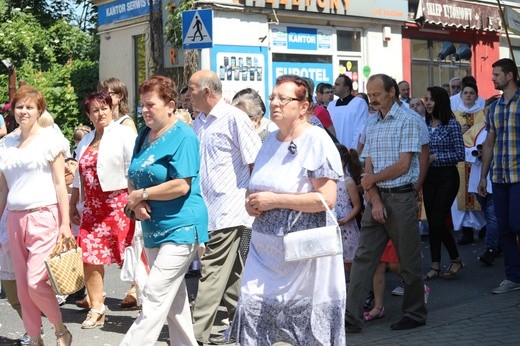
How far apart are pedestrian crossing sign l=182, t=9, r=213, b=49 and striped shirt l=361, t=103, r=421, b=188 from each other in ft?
18.9

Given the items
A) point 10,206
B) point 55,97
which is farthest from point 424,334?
point 55,97

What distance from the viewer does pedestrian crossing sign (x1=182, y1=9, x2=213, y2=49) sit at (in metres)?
12.5

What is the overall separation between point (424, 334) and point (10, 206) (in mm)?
3353

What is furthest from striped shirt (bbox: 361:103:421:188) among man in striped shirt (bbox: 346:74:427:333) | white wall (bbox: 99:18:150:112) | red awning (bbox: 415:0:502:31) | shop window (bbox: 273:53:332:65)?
red awning (bbox: 415:0:502:31)

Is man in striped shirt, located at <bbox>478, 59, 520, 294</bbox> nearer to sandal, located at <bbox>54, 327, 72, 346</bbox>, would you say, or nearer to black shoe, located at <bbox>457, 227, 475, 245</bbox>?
black shoe, located at <bbox>457, 227, 475, 245</bbox>

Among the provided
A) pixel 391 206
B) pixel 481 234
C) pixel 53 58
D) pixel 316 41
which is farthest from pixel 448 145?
pixel 53 58

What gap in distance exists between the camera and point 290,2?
1881 cm

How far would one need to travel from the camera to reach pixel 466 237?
11906mm

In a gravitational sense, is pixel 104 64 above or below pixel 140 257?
above

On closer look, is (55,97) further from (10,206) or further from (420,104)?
(10,206)

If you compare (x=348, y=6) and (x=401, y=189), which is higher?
(x=348, y=6)

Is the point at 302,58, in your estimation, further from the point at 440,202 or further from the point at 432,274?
the point at 432,274

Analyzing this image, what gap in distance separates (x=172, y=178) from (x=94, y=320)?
8.32 ft

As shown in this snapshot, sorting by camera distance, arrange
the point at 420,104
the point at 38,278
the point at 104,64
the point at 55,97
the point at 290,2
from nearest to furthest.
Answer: the point at 38,278
the point at 420,104
the point at 290,2
the point at 55,97
the point at 104,64
